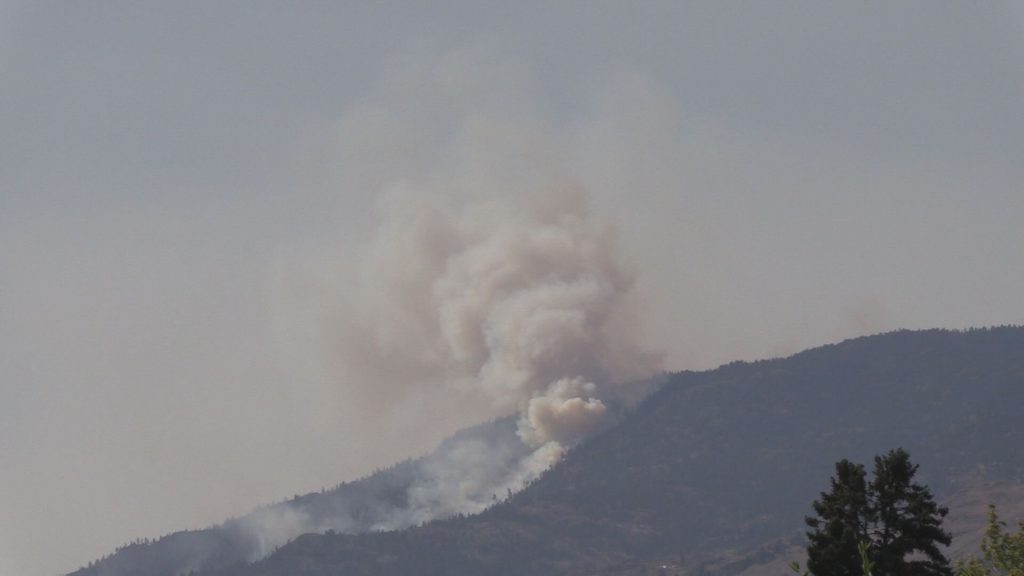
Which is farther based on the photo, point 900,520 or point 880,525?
point 880,525

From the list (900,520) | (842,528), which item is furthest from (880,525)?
(842,528)

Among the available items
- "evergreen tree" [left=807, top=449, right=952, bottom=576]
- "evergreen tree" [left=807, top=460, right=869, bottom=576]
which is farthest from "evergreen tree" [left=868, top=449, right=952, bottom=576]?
"evergreen tree" [left=807, top=460, right=869, bottom=576]

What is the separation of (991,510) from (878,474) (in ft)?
77.8

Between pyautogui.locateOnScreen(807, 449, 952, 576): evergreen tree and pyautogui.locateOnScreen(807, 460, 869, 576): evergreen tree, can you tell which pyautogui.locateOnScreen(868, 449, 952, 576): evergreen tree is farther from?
pyautogui.locateOnScreen(807, 460, 869, 576): evergreen tree

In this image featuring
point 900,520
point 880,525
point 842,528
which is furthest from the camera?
point 880,525

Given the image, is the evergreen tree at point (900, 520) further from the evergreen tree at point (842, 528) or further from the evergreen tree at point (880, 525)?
the evergreen tree at point (842, 528)

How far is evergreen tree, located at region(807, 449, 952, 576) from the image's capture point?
89812 millimetres

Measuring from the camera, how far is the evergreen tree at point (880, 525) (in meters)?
89.8

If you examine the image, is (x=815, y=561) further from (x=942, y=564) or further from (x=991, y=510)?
(x=991, y=510)

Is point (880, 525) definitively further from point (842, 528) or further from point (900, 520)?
point (842, 528)

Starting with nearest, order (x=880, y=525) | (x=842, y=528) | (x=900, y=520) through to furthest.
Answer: (x=842, y=528) → (x=900, y=520) → (x=880, y=525)

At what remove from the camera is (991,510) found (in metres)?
114

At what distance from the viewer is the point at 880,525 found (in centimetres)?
9538

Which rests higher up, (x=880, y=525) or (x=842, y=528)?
(x=880, y=525)
